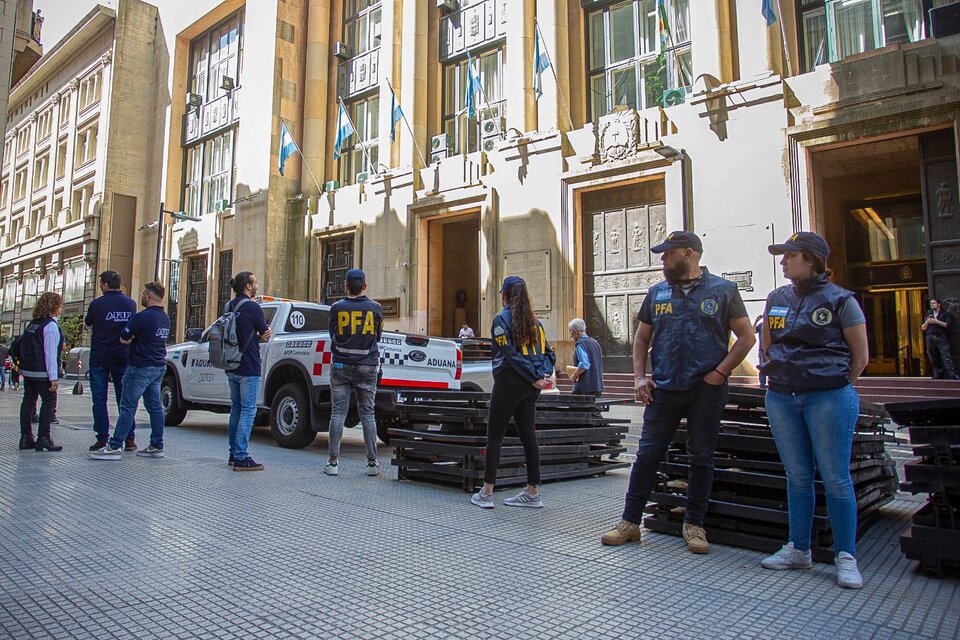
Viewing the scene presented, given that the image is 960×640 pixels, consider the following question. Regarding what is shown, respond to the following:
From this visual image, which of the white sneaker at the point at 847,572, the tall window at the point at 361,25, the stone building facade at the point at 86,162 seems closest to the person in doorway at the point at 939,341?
the white sneaker at the point at 847,572

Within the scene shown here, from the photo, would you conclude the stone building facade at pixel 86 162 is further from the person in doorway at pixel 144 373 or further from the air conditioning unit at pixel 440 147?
the person in doorway at pixel 144 373

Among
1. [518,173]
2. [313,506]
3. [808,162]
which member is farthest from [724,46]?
[313,506]

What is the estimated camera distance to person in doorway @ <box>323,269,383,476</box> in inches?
267

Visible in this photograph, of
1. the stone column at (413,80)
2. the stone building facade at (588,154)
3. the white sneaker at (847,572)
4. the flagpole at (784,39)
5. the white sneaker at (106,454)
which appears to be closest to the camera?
the white sneaker at (847,572)

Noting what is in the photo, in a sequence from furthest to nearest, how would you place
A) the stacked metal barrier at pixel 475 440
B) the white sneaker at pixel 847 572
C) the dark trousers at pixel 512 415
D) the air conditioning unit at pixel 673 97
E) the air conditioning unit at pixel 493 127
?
the air conditioning unit at pixel 493 127, the air conditioning unit at pixel 673 97, the stacked metal barrier at pixel 475 440, the dark trousers at pixel 512 415, the white sneaker at pixel 847 572

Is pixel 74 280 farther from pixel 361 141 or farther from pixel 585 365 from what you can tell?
pixel 585 365

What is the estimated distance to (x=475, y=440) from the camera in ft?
19.6

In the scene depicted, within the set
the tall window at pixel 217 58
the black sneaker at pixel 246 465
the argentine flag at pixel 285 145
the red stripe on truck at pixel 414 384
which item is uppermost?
the tall window at pixel 217 58

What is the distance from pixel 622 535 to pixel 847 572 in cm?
129

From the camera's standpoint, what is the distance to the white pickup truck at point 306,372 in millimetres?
8570

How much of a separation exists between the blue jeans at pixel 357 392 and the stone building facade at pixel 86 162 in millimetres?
32721

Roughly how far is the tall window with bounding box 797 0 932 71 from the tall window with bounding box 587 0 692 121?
2.96m

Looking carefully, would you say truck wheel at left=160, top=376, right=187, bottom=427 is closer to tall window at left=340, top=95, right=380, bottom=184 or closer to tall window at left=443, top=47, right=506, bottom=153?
tall window at left=443, top=47, right=506, bottom=153

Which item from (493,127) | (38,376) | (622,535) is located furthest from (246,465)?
(493,127)
